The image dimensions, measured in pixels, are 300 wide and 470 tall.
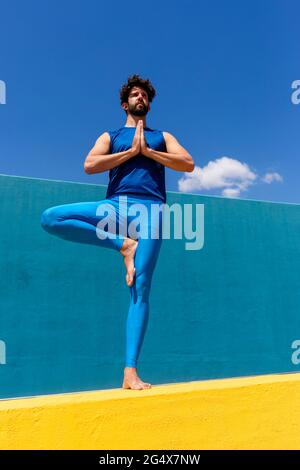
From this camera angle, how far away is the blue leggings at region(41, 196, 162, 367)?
2.12 metres

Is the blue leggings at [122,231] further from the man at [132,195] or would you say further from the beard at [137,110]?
the beard at [137,110]

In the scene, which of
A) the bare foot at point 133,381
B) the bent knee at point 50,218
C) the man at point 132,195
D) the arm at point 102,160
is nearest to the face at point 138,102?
the man at point 132,195

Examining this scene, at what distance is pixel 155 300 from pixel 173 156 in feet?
11.8

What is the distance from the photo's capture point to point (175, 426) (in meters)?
1.65

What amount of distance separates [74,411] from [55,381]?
388 centimetres

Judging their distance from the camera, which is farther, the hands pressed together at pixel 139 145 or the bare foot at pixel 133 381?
the hands pressed together at pixel 139 145

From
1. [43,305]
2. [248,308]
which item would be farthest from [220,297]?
[43,305]

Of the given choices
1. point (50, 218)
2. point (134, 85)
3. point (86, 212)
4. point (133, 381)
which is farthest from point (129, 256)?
point (134, 85)

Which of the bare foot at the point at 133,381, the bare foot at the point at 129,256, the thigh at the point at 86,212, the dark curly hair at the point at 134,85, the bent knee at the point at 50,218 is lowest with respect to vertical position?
the bare foot at the point at 133,381

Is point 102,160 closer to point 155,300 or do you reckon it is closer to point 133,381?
point 133,381

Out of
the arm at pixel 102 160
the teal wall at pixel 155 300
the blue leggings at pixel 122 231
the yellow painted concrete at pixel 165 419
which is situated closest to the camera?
the yellow painted concrete at pixel 165 419

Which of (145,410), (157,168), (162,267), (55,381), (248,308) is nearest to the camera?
(145,410)

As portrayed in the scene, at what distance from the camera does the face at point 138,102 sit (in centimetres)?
245

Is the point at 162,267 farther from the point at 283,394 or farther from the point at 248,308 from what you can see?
the point at 283,394
